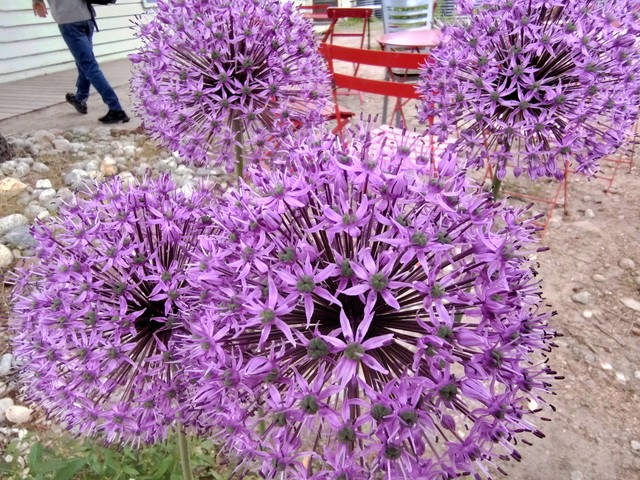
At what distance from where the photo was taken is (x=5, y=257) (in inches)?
147

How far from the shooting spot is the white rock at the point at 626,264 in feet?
14.3

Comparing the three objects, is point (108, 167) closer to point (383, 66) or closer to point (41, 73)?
point (383, 66)

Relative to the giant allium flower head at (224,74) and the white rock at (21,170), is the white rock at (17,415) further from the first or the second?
the white rock at (21,170)

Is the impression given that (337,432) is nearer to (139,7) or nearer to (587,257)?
(587,257)

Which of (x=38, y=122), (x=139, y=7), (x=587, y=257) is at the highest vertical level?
(x=139, y=7)

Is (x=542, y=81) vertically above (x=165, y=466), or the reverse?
(x=542, y=81)

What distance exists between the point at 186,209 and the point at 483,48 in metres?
1.32

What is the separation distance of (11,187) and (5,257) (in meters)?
1.33

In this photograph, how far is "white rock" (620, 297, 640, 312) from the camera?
393cm

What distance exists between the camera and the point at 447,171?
118 centimetres

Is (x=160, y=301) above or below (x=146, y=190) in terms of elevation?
below

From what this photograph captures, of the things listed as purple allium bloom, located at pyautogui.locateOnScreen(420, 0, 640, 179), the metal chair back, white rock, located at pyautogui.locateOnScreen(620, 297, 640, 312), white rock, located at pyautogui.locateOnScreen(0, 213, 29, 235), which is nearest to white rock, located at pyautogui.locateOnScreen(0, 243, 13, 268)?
white rock, located at pyautogui.locateOnScreen(0, 213, 29, 235)

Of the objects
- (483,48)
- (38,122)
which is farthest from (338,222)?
(38,122)

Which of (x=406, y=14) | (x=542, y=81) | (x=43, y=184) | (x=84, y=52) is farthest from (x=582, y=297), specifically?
(x=84, y=52)
